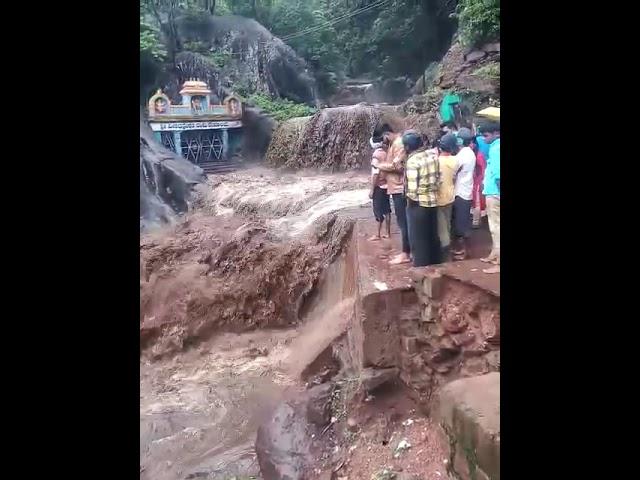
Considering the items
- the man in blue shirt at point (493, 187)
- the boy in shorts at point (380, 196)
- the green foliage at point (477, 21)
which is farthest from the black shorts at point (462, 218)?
the green foliage at point (477, 21)

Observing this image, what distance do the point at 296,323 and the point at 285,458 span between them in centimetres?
73

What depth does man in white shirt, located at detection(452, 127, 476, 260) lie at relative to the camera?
321 centimetres

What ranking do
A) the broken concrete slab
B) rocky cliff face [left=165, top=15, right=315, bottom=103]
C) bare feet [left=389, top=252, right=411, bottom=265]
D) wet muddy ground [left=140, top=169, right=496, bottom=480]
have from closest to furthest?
the broken concrete slab < wet muddy ground [left=140, top=169, right=496, bottom=480] < rocky cliff face [left=165, top=15, right=315, bottom=103] < bare feet [left=389, top=252, right=411, bottom=265]

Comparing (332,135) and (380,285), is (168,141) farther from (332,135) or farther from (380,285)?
(380,285)

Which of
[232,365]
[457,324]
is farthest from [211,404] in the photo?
[457,324]

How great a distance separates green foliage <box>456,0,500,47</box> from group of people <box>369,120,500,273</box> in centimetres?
51

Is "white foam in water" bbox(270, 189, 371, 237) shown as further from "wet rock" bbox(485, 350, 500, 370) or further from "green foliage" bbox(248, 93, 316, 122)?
"wet rock" bbox(485, 350, 500, 370)

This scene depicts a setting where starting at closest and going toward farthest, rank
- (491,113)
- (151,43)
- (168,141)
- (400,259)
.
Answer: (151,43) < (168,141) < (491,113) < (400,259)

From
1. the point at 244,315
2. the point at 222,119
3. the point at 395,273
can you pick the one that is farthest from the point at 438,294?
the point at 222,119

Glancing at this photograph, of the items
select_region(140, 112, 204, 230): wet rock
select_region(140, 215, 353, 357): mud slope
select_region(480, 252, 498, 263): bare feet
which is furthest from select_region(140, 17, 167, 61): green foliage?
select_region(480, 252, 498, 263): bare feet

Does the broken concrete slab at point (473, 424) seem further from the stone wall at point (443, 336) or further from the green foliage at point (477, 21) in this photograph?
the green foliage at point (477, 21)

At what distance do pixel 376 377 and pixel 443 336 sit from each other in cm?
45

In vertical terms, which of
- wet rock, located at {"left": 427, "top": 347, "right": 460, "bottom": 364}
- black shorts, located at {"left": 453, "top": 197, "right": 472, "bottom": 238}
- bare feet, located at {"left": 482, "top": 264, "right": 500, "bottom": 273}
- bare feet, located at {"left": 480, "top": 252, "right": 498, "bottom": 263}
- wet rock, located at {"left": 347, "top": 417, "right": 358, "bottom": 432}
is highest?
black shorts, located at {"left": 453, "top": 197, "right": 472, "bottom": 238}

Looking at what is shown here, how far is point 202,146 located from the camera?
3133mm
